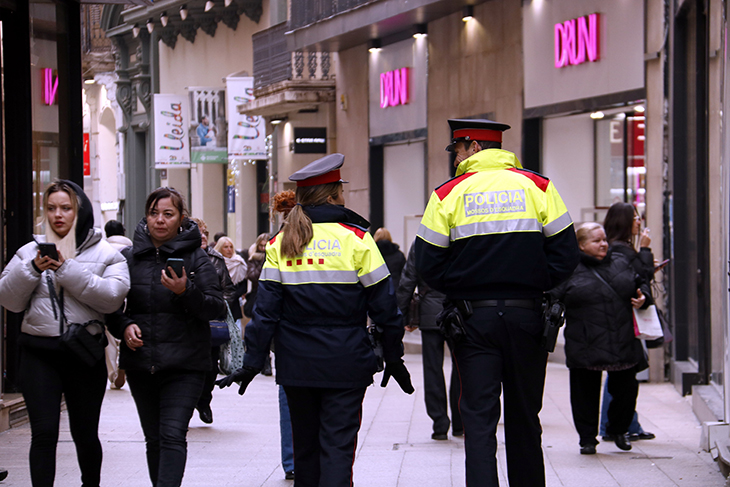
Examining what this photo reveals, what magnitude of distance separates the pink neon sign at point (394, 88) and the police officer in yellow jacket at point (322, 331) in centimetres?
1530

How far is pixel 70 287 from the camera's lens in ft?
19.1

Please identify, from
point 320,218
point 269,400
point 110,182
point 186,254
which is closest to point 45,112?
point 269,400

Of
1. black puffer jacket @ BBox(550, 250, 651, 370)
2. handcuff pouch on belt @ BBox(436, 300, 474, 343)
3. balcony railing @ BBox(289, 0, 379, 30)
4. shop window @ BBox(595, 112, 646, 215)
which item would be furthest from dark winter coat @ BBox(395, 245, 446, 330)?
balcony railing @ BBox(289, 0, 379, 30)

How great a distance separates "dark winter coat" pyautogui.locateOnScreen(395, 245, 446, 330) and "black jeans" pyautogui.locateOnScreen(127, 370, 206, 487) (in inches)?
137

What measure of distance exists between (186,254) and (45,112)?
5358 millimetres

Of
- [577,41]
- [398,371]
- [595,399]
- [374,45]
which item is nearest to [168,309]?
[398,371]

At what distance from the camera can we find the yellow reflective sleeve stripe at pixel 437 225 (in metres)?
5.66

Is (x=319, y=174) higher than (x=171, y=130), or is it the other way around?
(x=171, y=130)

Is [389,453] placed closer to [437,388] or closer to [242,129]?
[437,388]

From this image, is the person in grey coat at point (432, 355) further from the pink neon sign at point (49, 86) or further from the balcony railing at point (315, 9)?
the balcony railing at point (315, 9)

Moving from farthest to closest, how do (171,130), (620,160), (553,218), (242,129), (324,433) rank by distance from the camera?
(171,130) < (242,129) < (620,160) < (553,218) < (324,433)

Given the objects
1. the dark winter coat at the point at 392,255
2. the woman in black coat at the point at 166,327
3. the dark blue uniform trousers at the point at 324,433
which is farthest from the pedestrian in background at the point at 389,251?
the dark blue uniform trousers at the point at 324,433

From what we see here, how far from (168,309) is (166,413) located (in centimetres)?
55

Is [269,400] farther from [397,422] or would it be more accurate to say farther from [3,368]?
[3,368]
